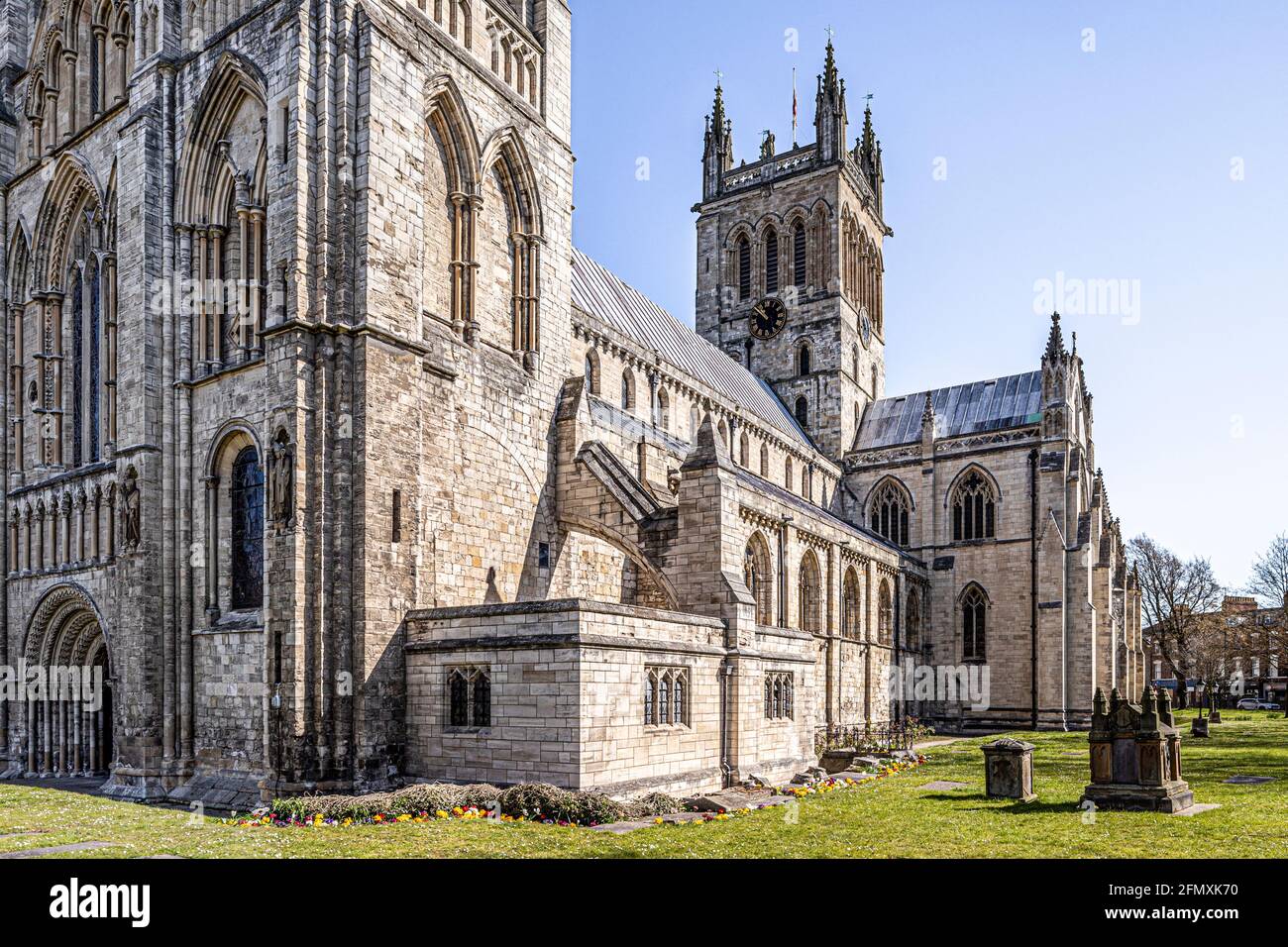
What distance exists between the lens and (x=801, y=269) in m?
53.9

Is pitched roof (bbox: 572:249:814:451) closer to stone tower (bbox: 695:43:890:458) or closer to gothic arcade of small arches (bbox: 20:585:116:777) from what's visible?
stone tower (bbox: 695:43:890:458)

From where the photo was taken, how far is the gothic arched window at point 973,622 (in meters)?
47.3

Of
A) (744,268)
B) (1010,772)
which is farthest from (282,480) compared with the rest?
(744,268)

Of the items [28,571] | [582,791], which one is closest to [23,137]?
[28,571]

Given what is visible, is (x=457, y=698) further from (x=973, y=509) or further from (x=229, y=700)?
(x=973, y=509)

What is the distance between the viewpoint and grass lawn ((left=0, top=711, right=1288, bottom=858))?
13009mm

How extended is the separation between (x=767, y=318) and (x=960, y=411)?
35.7 ft

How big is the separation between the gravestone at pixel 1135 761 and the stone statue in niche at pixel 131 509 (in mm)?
18980

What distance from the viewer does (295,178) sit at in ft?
65.7

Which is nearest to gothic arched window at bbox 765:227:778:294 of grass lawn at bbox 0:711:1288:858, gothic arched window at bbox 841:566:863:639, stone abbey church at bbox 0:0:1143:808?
gothic arched window at bbox 841:566:863:639

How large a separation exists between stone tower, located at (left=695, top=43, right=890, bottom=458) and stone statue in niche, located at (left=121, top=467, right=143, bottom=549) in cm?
3579

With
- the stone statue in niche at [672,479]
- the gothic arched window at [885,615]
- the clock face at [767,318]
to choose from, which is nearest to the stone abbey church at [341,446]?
the stone statue in niche at [672,479]
